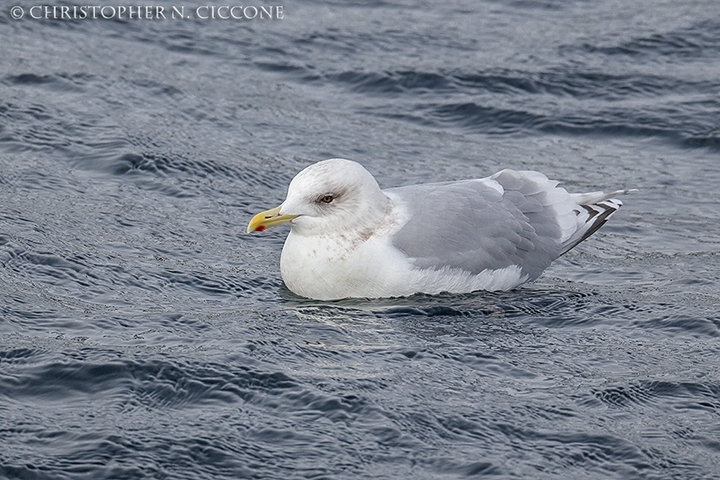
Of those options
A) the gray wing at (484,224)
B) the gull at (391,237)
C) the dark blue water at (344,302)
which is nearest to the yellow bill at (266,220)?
the gull at (391,237)

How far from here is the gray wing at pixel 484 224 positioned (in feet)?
25.3

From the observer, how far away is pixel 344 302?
302 inches

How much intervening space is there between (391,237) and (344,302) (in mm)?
509

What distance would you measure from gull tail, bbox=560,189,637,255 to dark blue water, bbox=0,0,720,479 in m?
0.28

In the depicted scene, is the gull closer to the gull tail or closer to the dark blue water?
the dark blue water

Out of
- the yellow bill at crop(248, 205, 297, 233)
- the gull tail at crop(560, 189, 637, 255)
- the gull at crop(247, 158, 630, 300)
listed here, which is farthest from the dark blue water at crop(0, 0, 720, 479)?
the yellow bill at crop(248, 205, 297, 233)

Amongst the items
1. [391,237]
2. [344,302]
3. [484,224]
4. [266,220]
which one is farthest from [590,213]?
[266,220]

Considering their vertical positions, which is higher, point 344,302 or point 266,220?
point 266,220

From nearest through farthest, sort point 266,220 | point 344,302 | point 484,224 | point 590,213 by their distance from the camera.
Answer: point 266,220
point 344,302
point 484,224
point 590,213

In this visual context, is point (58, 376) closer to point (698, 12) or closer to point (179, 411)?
point (179, 411)

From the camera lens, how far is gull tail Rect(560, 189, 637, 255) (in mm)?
8531

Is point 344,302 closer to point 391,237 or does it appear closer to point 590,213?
point 391,237

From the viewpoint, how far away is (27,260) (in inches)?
314

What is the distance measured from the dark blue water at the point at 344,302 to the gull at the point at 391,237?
5.9 inches
